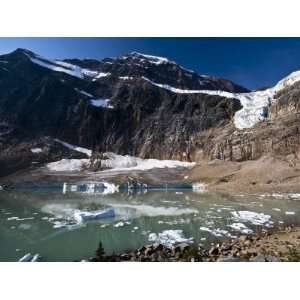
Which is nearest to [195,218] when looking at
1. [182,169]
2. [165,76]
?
[182,169]

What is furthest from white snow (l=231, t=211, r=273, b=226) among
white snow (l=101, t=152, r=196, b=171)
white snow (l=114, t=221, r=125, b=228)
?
white snow (l=101, t=152, r=196, b=171)

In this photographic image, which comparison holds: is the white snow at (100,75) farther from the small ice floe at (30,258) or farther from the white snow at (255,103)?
the small ice floe at (30,258)

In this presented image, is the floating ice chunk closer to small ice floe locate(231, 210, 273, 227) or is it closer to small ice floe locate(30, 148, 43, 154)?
small ice floe locate(231, 210, 273, 227)

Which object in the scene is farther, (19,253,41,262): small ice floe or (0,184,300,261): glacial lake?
(0,184,300,261): glacial lake

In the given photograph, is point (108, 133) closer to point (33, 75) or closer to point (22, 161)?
point (22, 161)

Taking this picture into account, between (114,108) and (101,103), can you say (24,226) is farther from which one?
(101,103)

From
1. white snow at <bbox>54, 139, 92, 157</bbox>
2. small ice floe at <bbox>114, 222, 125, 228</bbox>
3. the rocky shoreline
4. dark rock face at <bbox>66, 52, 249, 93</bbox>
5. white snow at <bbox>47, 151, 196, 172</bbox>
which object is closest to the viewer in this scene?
the rocky shoreline
